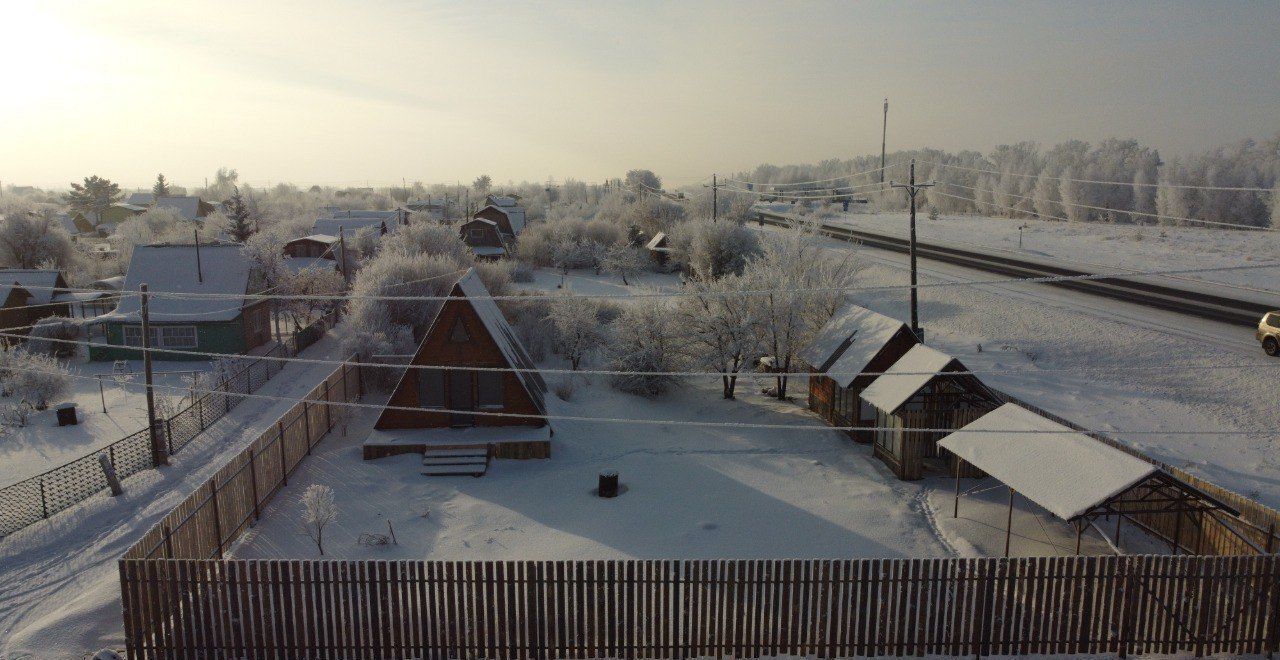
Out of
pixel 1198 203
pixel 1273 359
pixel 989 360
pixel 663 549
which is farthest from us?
pixel 1198 203

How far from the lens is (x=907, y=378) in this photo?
20.7 metres

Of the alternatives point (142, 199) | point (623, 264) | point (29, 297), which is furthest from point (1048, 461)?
point (142, 199)

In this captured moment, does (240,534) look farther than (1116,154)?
No

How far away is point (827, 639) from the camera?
1153 centimetres

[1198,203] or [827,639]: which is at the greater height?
[1198,203]

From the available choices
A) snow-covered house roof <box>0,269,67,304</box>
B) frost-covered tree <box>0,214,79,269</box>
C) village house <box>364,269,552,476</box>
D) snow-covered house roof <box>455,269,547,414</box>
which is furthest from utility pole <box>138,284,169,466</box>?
frost-covered tree <box>0,214,79,269</box>

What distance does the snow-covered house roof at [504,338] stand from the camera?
2169 centimetres

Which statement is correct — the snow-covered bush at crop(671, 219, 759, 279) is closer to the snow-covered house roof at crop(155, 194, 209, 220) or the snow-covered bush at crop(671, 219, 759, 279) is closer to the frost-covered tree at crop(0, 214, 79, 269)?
the frost-covered tree at crop(0, 214, 79, 269)

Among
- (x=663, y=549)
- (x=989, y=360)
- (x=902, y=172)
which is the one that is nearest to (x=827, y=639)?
(x=663, y=549)

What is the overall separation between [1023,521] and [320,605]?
14.7 m

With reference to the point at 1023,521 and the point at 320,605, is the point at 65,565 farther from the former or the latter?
the point at 1023,521

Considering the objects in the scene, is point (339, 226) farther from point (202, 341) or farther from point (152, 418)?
point (152, 418)

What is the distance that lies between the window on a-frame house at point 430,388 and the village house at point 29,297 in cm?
2854

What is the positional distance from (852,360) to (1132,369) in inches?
459
